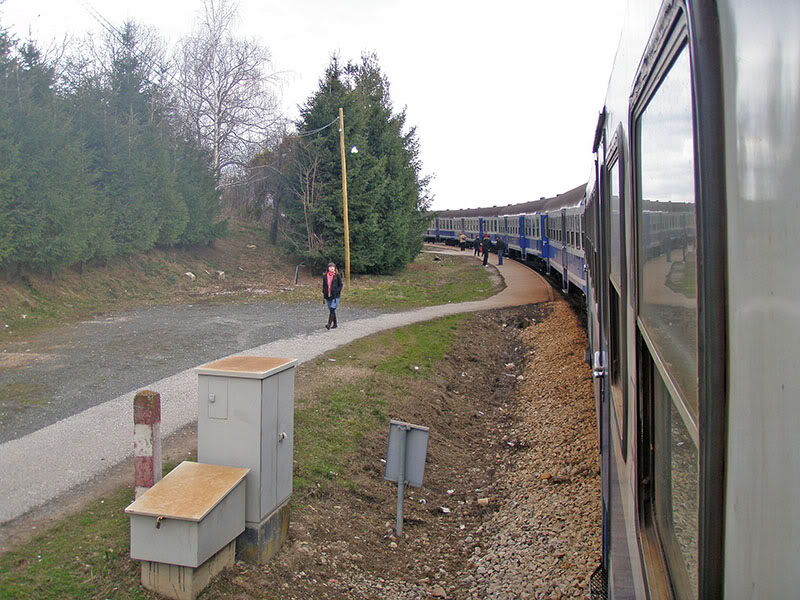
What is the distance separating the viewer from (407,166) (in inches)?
1464

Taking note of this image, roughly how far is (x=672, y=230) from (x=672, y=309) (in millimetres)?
174

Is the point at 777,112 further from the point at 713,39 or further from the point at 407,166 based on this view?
A: the point at 407,166

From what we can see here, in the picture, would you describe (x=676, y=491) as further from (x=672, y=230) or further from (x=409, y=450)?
(x=409, y=450)

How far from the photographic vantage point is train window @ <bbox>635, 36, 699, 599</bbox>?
4.57ft

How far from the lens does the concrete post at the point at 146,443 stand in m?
5.29

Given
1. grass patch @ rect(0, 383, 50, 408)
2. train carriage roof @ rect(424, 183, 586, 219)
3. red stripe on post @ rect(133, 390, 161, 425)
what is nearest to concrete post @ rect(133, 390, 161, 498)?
red stripe on post @ rect(133, 390, 161, 425)

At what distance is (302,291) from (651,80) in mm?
22942

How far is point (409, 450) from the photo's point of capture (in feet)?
22.4

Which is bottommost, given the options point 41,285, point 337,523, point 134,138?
point 337,523

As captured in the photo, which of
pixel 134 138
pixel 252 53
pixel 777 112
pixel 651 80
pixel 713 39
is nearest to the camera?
pixel 777 112

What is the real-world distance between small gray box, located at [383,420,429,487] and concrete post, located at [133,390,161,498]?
218 cm

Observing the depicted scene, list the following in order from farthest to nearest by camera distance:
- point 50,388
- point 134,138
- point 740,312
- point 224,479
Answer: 1. point 134,138
2. point 50,388
3. point 224,479
4. point 740,312

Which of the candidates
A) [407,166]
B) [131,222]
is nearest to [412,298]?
[131,222]

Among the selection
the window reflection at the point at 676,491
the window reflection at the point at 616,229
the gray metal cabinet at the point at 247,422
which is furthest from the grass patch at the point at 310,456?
the window reflection at the point at 676,491
